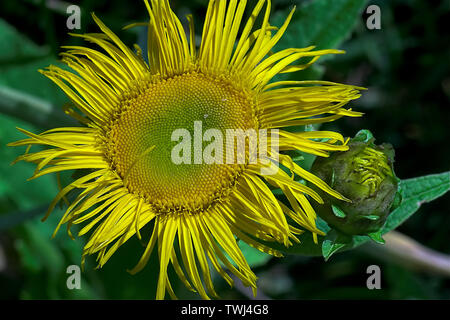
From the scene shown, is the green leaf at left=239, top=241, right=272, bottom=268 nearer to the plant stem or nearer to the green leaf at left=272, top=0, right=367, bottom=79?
the plant stem

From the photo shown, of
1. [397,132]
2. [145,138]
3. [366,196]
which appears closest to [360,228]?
[366,196]

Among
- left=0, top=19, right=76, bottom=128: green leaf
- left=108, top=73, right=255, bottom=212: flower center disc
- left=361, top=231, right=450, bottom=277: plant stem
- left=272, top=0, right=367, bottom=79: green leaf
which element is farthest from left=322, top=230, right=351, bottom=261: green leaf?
left=0, top=19, right=76, bottom=128: green leaf

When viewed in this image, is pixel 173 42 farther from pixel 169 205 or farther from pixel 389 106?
pixel 389 106

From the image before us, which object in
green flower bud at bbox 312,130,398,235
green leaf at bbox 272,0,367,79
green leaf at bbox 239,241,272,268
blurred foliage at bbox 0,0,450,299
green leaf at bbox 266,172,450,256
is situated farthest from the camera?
blurred foliage at bbox 0,0,450,299

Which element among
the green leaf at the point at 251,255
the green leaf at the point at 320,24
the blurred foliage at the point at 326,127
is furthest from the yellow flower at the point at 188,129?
the blurred foliage at the point at 326,127

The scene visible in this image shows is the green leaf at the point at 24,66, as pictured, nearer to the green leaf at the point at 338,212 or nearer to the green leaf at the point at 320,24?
the green leaf at the point at 320,24
